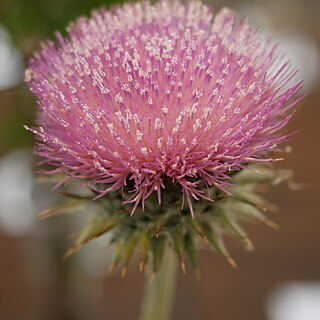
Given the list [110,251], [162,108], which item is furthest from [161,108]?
[110,251]

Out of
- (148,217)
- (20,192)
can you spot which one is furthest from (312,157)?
(148,217)

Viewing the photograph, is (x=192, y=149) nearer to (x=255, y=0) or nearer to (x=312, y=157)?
(x=255, y=0)

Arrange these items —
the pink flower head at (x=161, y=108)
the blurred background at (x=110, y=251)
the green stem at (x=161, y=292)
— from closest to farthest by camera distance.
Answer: the pink flower head at (x=161, y=108) → the green stem at (x=161, y=292) → the blurred background at (x=110, y=251)

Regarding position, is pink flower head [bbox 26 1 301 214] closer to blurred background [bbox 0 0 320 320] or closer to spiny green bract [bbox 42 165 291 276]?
spiny green bract [bbox 42 165 291 276]

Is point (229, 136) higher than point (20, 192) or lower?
lower

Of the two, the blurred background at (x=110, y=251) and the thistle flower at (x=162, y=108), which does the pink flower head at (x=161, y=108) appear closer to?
the thistle flower at (x=162, y=108)

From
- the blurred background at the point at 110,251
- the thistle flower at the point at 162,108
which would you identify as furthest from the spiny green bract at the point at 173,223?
the blurred background at the point at 110,251

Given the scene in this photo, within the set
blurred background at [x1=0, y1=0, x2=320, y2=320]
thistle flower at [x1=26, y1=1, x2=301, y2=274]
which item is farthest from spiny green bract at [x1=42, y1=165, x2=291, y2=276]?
blurred background at [x1=0, y1=0, x2=320, y2=320]
